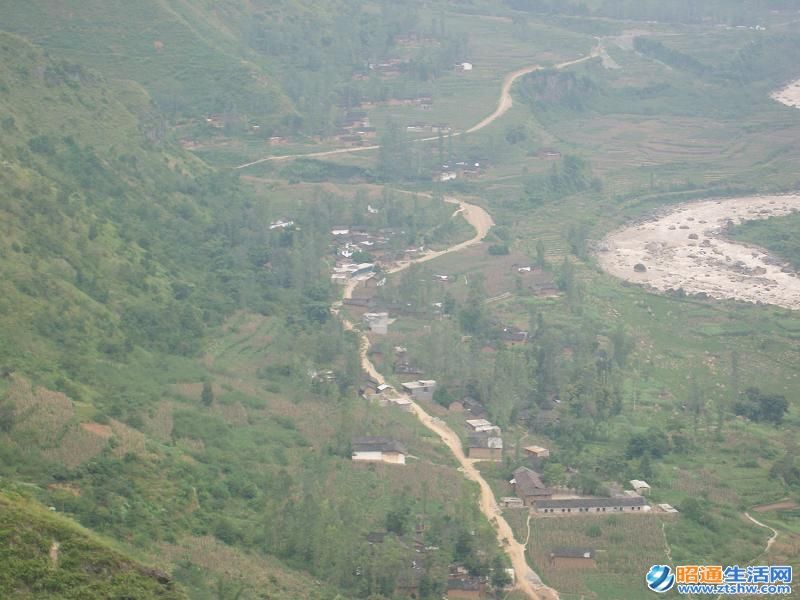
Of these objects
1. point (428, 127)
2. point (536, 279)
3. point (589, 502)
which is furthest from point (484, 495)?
point (428, 127)

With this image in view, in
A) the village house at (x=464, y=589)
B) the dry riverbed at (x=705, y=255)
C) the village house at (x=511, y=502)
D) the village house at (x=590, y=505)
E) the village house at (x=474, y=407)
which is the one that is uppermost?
the village house at (x=464, y=589)

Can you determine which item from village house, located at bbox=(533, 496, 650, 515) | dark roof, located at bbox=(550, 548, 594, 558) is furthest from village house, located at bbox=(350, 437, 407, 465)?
dark roof, located at bbox=(550, 548, 594, 558)

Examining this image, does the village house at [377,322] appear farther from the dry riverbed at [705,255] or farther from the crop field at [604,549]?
the crop field at [604,549]

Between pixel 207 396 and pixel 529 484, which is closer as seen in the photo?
pixel 529 484

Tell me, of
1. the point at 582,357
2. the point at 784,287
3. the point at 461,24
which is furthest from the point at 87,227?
the point at 461,24

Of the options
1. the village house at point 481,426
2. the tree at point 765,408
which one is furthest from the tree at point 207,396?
the tree at point 765,408

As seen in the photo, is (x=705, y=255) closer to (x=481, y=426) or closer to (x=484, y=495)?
(x=481, y=426)
